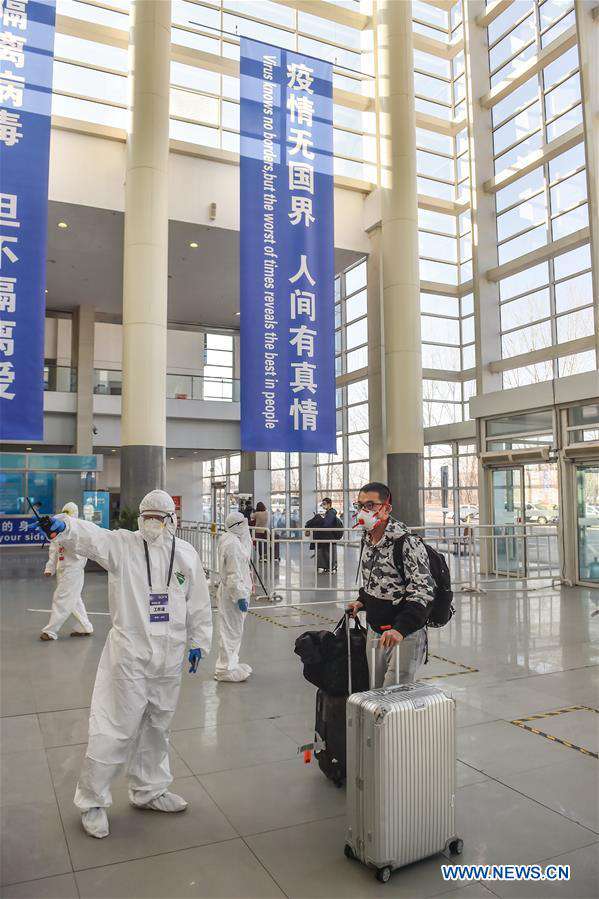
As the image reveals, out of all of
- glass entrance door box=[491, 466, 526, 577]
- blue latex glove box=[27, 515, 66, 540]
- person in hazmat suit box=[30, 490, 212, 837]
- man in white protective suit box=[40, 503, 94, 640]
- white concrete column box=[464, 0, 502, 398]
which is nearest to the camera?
blue latex glove box=[27, 515, 66, 540]

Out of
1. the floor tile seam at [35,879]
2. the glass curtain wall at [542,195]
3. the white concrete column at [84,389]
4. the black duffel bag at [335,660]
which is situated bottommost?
the floor tile seam at [35,879]

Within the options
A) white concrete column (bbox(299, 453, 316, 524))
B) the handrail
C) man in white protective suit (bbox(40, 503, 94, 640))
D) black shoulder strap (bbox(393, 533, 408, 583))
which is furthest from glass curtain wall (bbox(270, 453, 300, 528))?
black shoulder strap (bbox(393, 533, 408, 583))

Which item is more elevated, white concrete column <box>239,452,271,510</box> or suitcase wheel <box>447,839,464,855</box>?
white concrete column <box>239,452,271,510</box>

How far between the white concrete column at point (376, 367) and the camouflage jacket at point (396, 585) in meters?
15.0

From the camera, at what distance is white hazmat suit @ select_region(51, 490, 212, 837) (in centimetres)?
355

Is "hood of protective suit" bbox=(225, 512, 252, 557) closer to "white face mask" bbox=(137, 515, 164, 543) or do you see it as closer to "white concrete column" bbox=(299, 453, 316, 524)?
"white face mask" bbox=(137, 515, 164, 543)

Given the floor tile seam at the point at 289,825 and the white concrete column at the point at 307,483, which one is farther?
the white concrete column at the point at 307,483

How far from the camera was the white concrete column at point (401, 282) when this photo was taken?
16.4m

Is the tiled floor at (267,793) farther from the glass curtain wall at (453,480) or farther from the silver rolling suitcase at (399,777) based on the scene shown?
the glass curtain wall at (453,480)

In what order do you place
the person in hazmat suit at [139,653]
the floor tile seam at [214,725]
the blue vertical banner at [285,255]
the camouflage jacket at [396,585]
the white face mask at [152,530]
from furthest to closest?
the blue vertical banner at [285,255]
the floor tile seam at [214,725]
the white face mask at [152,530]
the camouflage jacket at [396,585]
the person in hazmat suit at [139,653]

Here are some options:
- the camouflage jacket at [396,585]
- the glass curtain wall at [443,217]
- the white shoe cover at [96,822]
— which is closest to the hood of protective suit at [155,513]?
the camouflage jacket at [396,585]

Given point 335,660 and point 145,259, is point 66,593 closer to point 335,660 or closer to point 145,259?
point 335,660

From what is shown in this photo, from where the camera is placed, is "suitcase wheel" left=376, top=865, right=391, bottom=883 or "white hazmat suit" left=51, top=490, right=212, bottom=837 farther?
"white hazmat suit" left=51, top=490, right=212, bottom=837

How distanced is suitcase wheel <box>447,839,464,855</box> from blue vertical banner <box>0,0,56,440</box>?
1024 cm
